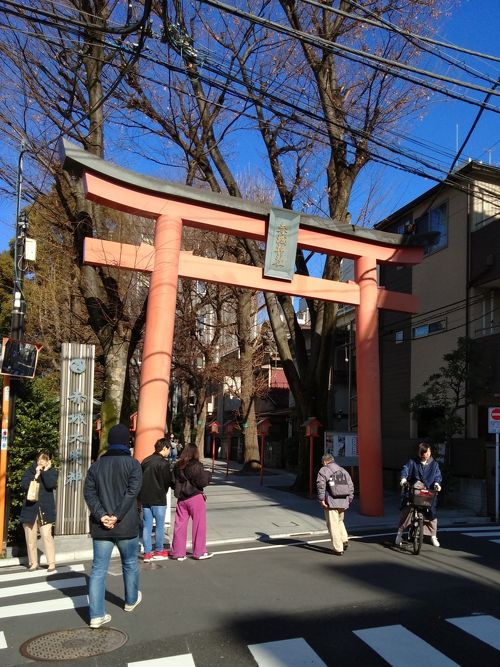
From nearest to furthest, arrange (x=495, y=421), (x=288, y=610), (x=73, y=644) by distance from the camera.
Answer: (x=73, y=644) < (x=288, y=610) < (x=495, y=421)

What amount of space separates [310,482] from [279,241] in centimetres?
730

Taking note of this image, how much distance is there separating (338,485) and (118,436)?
4.67 meters

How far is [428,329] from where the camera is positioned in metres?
20.4

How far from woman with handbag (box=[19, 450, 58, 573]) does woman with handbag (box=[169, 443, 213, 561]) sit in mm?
1756

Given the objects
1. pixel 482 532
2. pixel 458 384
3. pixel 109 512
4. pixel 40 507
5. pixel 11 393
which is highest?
pixel 458 384

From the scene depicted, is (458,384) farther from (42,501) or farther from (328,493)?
(42,501)

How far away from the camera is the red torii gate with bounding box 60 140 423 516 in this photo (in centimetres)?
1180

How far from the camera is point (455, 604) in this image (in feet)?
20.8

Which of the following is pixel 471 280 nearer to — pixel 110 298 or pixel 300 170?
pixel 300 170

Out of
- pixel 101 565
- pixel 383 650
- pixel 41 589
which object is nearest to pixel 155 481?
pixel 41 589

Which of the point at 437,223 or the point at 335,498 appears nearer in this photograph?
the point at 335,498

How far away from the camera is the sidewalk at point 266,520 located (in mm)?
10367

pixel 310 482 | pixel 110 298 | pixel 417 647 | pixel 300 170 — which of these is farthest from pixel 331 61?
pixel 417 647

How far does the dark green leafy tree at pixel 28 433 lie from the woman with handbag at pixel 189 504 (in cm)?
283
